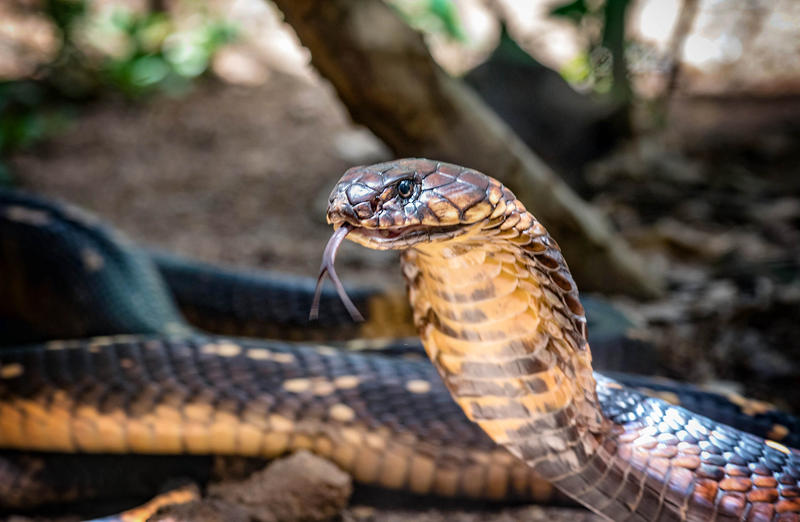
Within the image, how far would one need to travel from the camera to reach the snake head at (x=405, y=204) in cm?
137

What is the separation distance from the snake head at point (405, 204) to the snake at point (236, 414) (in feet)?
4.32

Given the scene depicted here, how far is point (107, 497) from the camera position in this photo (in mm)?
2656

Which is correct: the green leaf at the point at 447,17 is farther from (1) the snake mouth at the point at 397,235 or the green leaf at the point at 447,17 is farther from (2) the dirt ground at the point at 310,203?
(1) the snake mouth at the point at 397,235

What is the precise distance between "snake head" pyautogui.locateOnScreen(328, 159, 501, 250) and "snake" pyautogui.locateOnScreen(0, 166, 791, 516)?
1316 millimetres

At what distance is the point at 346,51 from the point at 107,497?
217cm

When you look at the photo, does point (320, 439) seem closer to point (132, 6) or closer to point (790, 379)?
point (790, 379)

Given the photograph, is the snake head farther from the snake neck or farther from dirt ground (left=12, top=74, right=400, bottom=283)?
dirt ground (left=12, top=74, right=400, bottom=283)

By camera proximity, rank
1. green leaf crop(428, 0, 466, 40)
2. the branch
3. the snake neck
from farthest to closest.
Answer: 1. green leaf crop(428, 0, 466, 40)
2. the branch
3. the snake neck

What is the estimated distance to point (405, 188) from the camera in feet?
4.60

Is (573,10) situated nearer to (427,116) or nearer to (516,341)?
(427,116)

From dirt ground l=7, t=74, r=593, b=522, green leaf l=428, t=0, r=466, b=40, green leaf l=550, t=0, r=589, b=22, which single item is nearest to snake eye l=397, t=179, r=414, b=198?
dirt ground l=7, t=74, r=593, b=522

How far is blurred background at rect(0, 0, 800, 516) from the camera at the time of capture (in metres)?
3.79

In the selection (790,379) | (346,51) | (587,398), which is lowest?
(587,398)

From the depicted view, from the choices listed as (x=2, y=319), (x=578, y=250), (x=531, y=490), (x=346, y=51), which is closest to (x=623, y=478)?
(x=531, y=490)
